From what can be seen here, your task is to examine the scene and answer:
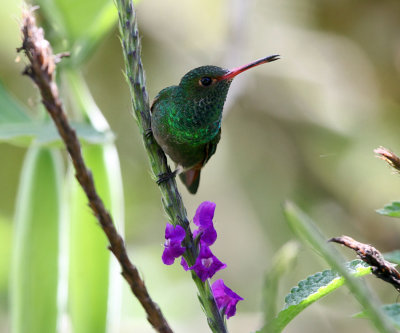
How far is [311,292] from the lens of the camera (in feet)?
2.71

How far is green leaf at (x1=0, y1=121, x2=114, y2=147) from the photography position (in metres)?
1.43

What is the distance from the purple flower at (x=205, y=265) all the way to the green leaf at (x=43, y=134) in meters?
0.61

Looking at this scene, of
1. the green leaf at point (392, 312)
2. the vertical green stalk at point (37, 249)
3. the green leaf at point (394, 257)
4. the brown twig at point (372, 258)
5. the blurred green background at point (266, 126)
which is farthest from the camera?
the blurred green background at point (266, 126)

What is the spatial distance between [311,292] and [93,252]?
32.5 inches

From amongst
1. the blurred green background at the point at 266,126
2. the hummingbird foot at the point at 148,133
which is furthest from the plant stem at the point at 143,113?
the blurred green background at the point at 266,126

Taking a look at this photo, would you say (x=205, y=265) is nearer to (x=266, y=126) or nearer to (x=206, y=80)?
(x=206, y=80)

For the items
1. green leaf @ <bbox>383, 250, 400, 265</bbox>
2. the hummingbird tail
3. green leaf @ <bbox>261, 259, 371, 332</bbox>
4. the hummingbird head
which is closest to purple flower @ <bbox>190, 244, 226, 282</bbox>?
green leaf @ <bbox>261, 259, 371, 332</bbox>

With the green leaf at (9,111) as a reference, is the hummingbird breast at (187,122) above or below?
below

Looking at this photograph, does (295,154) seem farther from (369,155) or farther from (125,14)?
(125,14)

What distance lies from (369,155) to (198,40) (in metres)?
1.20

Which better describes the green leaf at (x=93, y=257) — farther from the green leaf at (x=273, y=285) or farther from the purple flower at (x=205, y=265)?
the green leaf at (x=273, y=285)

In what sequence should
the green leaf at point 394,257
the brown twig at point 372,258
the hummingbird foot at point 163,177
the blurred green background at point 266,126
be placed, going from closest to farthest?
the brown twig at point 372,258 → the green leaf at point 394,257 → the hummingbird foot at point 163,177 → the blurred green background at point 266,126

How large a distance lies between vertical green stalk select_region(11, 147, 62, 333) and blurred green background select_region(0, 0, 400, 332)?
1.79 metres

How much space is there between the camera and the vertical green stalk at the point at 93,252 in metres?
1.49
